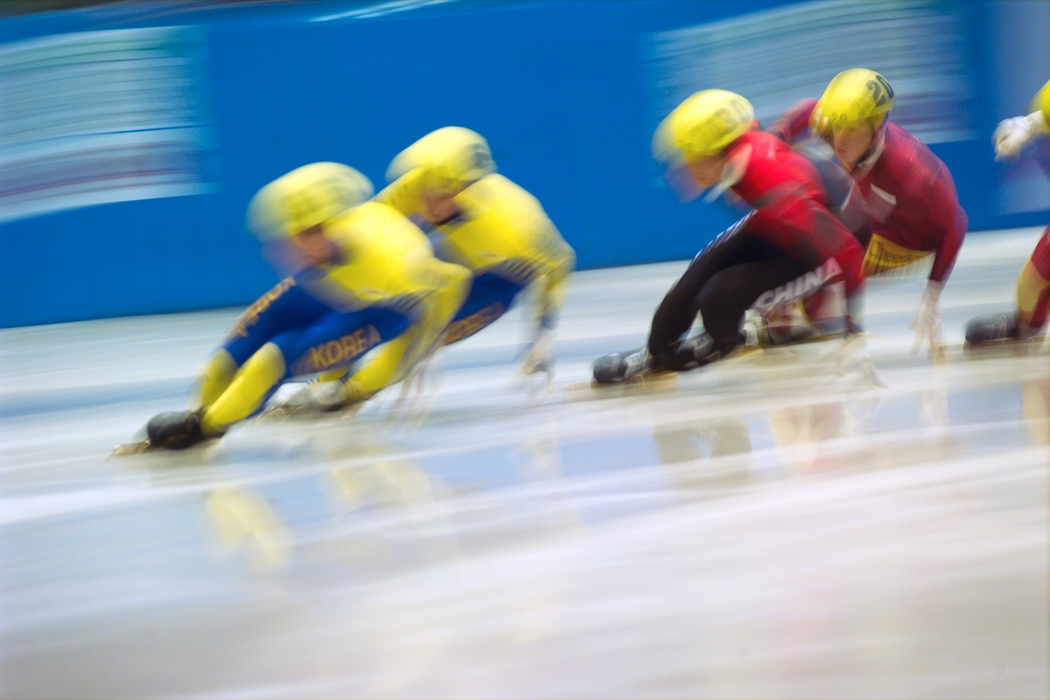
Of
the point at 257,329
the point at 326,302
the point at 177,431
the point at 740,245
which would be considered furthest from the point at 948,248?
the point at 177,431

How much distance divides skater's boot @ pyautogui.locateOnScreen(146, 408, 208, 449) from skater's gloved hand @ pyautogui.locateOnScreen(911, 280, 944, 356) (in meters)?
2.29

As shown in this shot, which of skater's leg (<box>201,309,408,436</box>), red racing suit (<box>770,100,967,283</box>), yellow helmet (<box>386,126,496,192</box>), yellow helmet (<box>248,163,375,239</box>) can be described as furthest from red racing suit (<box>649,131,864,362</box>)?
yellow helmet (<box>248,163,375,239</box>)

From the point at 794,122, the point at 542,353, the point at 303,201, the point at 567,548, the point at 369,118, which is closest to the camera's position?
the point at 567,548

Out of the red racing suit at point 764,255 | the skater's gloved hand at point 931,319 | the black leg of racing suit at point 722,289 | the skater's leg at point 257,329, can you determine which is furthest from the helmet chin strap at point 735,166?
the skater's leg at point 257,329

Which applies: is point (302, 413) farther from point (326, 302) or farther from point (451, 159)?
point (451, 159)

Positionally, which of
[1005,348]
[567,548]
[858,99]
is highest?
[858,99]

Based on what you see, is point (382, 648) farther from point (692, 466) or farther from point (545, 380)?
point (545, 380)

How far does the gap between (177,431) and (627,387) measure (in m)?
1.41

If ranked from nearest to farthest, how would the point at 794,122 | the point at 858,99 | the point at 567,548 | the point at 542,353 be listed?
the point at 567,548, the point at 858,99, the point at 542,353, the point at 794,122

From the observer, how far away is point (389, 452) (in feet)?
9.48

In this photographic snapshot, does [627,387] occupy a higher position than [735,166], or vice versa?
[735,166]

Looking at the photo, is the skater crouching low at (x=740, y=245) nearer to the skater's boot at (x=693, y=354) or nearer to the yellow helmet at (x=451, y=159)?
the skater's boot at (x=693, y=354)

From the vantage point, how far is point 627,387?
11.6 ft

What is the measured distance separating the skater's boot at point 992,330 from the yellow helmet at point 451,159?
1.74 m
